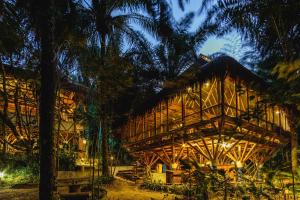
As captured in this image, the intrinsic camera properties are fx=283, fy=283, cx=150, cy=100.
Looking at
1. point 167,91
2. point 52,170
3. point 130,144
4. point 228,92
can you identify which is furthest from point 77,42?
point 130,144

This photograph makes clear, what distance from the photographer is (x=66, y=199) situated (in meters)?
7.23

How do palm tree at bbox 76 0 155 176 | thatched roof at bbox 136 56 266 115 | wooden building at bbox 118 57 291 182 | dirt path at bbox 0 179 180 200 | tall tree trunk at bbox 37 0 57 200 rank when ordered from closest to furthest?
tall tree trunk at bbox 37 0 57 200, dirt path at bbox 0 179 180 200, thatched roof at bbox 136 56 266 115, wooden building at bbox 118 57 291 182, palm tree at bbox 76 0 155 176

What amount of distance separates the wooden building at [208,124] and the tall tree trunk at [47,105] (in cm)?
513

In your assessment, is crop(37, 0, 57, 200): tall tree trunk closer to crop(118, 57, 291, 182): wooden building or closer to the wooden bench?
the wooden bench

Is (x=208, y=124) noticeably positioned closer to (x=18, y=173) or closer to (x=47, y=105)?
(x=47, y=105)

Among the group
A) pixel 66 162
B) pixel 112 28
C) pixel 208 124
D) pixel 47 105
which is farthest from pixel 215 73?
pixel 66 162

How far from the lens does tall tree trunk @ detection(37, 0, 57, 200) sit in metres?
4.73

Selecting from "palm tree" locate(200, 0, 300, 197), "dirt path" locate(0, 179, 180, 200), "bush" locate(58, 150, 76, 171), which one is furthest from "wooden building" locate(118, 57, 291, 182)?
"bush" locate(58, 150, 76, 171)

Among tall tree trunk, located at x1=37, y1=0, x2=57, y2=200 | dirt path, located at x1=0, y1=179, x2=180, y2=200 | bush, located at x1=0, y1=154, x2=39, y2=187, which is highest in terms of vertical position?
tall tree trunk, located at x1=37, y1=0, x2=57, y2=200

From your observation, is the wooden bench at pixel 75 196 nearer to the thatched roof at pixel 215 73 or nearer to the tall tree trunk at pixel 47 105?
the tall tree trunk at pixel 47 105

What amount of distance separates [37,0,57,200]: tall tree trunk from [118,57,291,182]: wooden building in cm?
513

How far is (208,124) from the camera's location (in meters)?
12.0

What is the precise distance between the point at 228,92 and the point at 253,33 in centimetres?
524

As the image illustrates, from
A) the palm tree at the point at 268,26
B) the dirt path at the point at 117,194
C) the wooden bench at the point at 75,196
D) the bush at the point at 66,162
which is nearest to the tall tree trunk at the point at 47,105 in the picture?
the wooden bench at the point at 75,196
